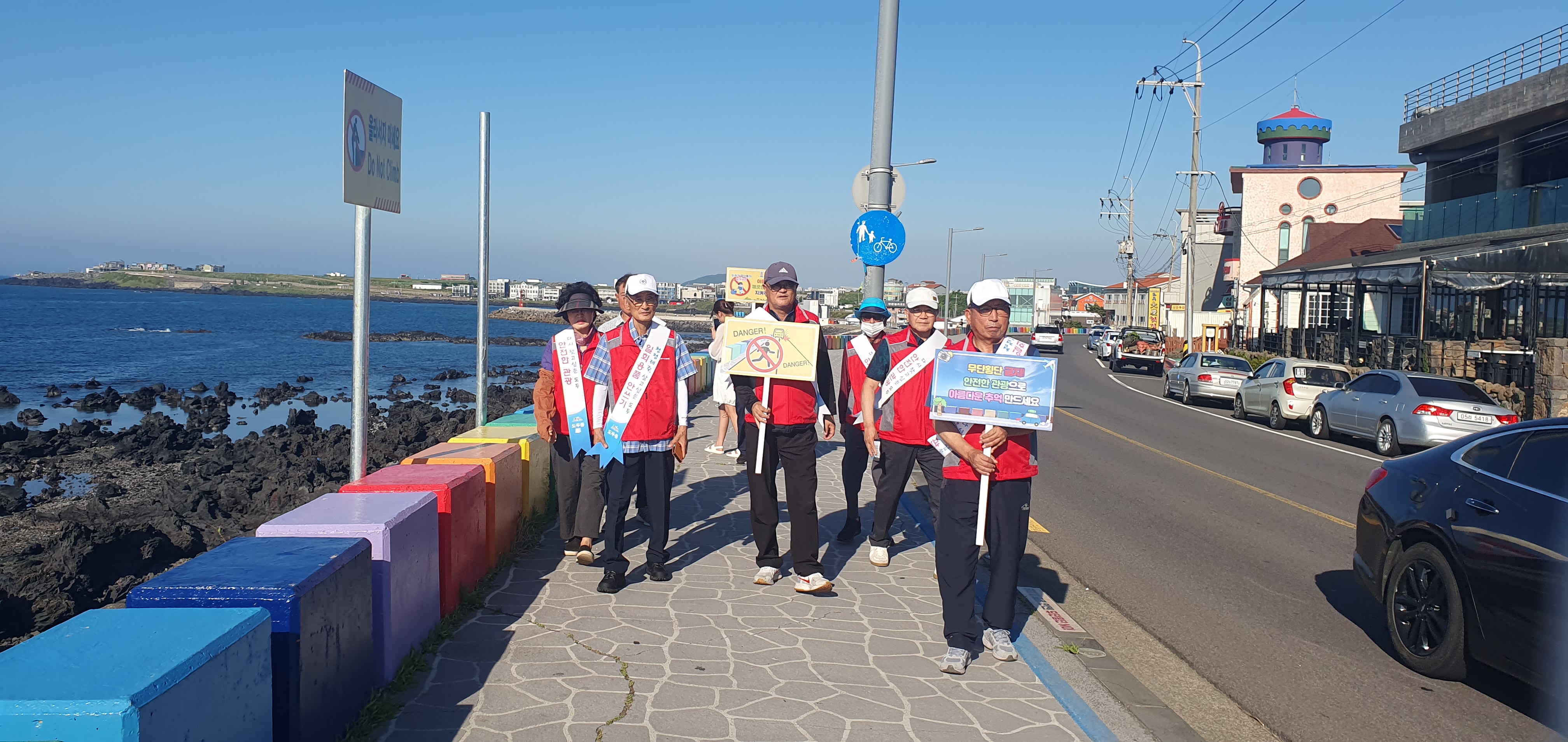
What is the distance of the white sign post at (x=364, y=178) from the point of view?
5.95 meters

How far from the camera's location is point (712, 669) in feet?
17.2

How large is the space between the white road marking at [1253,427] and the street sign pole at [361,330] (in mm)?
11411

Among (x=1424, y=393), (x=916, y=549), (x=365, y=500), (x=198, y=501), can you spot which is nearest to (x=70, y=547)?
(x=198, y=501)

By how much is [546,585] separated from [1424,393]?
15160mm

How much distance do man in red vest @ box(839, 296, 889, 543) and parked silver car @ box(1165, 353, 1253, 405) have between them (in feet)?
63.3

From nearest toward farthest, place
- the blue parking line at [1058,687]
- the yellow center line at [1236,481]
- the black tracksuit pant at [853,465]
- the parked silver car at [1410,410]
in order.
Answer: the blue parking line at [1058,687], the black tracksuit pant at [853,465], the yellow center line at [1236,481], the parked silver car at [1410,410]

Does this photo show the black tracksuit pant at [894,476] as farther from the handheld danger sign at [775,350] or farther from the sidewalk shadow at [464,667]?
the sidewalk shadow at [464,667]

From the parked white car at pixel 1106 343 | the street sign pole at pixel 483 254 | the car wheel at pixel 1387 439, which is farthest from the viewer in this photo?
the parked white car at pixel 1106 343

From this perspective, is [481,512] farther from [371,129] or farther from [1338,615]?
[1338,615]

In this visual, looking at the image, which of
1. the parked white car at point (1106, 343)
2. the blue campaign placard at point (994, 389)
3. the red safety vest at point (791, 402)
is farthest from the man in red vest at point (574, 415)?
the parked white car at point (1106, 343)

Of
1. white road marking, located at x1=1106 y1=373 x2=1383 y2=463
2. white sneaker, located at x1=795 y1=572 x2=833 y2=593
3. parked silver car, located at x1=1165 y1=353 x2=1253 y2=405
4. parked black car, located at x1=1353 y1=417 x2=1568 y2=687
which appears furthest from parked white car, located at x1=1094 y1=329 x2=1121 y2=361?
white sneaker, located at x1=795 y1=572 x2=833 y2=593

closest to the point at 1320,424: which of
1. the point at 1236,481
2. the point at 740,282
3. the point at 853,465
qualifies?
the point at 1236,481

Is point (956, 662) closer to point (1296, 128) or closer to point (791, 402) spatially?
point (791, 402)

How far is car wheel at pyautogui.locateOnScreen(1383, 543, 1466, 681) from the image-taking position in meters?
5.54
